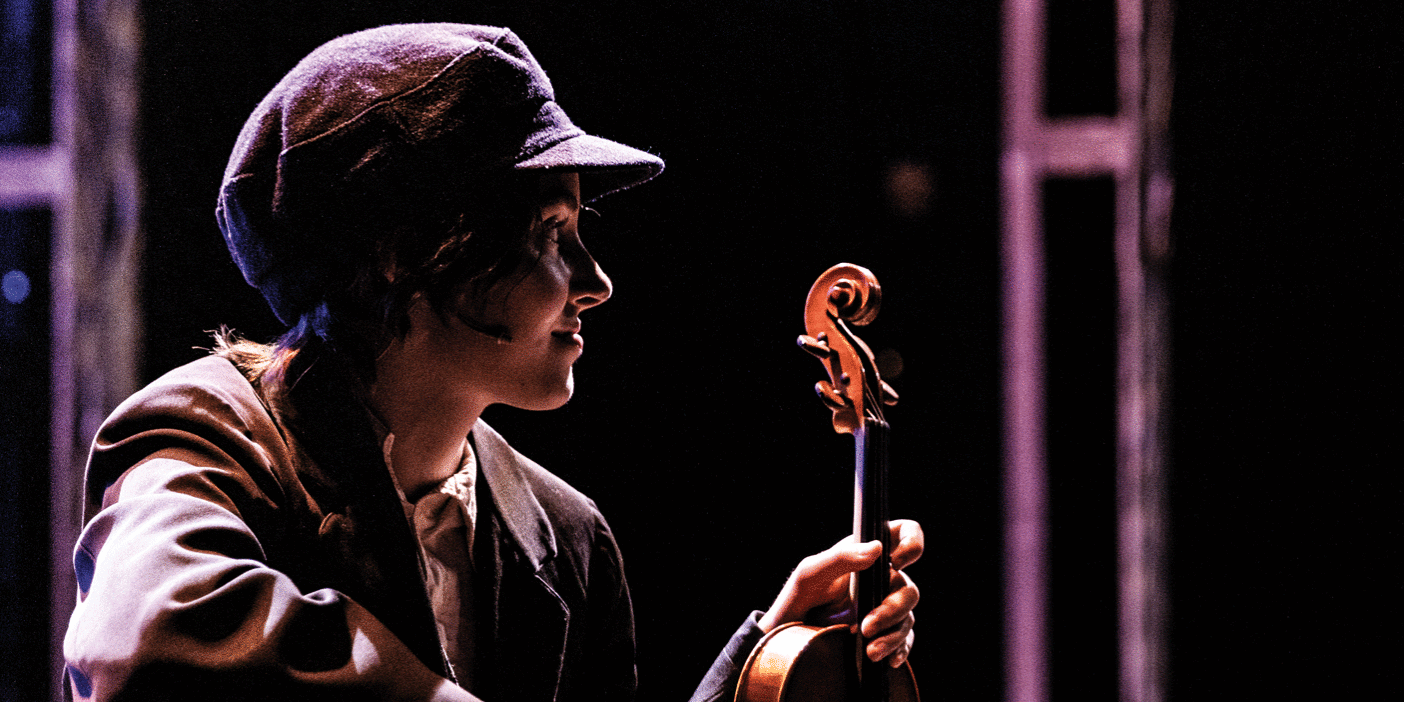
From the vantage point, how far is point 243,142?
4.27ft

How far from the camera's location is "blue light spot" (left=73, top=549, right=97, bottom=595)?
1.10 m

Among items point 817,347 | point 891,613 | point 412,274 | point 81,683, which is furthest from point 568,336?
point 81,683

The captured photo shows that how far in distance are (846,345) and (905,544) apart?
28 centimetres

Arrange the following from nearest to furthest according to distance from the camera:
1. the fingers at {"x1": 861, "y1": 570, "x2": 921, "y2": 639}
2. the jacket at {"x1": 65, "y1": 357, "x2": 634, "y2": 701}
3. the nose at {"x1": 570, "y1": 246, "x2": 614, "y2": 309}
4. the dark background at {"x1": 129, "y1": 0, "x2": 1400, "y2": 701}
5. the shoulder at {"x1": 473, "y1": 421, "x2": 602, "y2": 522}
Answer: the jacket at {"x1": 65, "y1": 357, "x2": 634, "y2": 701} → the fingers at {"x1": 861, "y1": 570, "x2": 921, "y2": 639} → the nose at {"x1": 570, "y1": 246, "x2": 614, "y2": 309} → the shoulder at {"x1": 473, "y1": 421, "x2": 602, "y2": 522} → the dark background at {"x1": 129, "y1": 0, "x2": 1400, "y2": 701}

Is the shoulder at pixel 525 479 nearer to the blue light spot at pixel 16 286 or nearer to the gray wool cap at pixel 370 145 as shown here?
the gray wool cap at pixel 370 145

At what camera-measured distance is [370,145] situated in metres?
1.22

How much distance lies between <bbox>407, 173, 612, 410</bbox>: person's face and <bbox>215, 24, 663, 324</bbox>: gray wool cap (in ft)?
0.35

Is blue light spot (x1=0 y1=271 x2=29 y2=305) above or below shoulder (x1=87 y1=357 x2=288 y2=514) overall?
above

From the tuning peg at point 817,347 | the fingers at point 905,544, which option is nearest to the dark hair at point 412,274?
the tuning peg at point 817,347

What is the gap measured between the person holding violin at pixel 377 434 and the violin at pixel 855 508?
0.04 m

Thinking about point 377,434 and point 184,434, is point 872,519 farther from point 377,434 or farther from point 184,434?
point 184,434

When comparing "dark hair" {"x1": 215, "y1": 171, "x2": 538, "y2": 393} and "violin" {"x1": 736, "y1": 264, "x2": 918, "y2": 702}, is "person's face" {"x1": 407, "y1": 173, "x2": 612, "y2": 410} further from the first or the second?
"violin" {"x1": 736, "y1": 264, "x2": 918, "y2": 702}

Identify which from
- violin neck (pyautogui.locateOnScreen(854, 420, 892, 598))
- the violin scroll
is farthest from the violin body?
the violin scroll

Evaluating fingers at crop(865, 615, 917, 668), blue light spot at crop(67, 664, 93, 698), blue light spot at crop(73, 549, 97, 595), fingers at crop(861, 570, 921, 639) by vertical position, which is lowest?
fingers at crop(865, 615, 917, 668)
